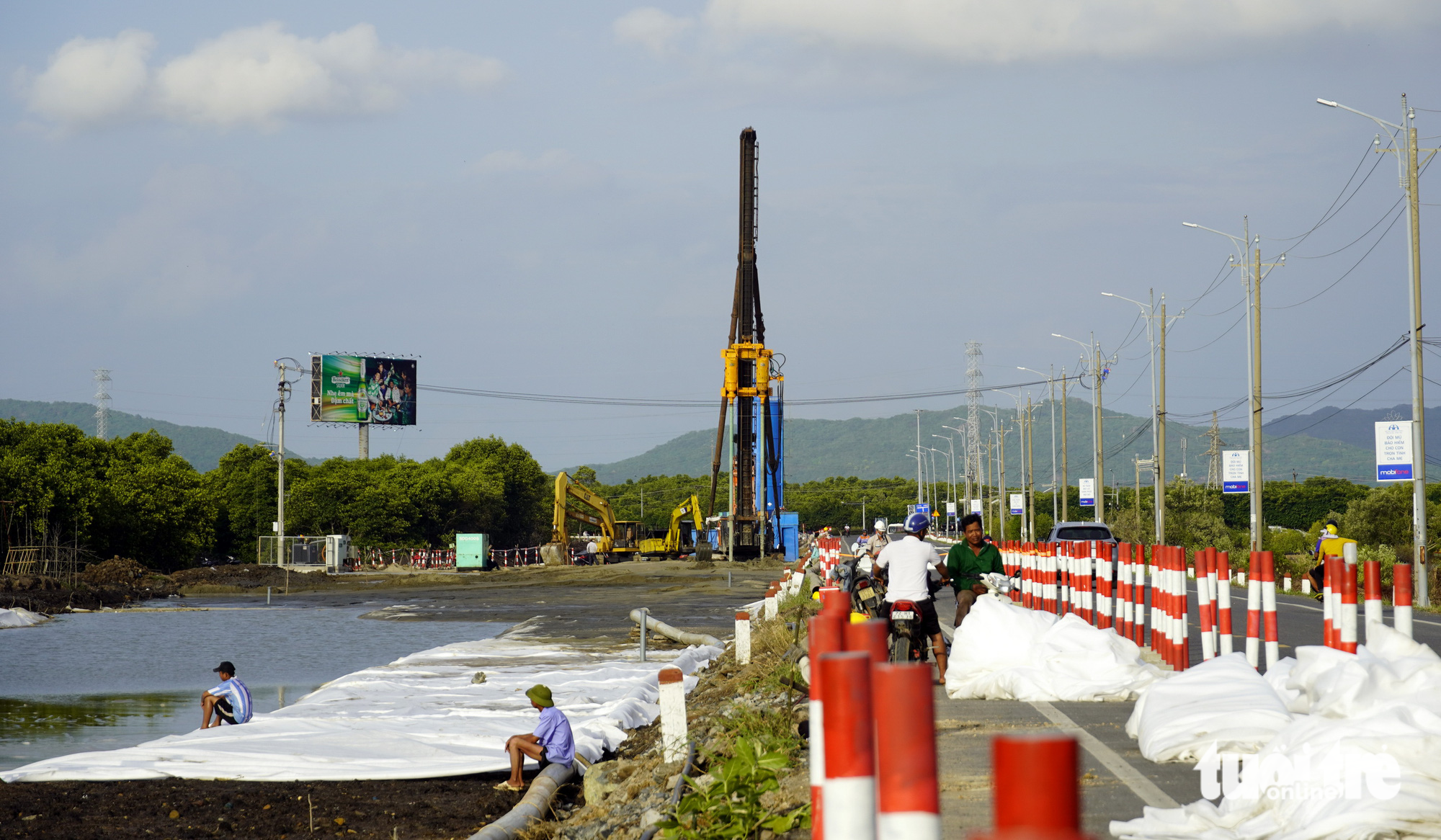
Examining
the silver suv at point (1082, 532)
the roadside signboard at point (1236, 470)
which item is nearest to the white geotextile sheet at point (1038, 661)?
the silver suv at point (1082, 532)

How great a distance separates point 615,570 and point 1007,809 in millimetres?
59461

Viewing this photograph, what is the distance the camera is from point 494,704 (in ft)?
62.0

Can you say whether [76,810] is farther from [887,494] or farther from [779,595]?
[887,494]

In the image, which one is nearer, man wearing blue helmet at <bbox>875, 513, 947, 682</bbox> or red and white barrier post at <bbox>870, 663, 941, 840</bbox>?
red and white barrier post at <bbox>870, 663, 941, 840</bbox>

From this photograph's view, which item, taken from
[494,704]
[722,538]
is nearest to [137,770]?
[494,704]

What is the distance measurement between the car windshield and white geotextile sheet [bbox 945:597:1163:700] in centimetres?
1767

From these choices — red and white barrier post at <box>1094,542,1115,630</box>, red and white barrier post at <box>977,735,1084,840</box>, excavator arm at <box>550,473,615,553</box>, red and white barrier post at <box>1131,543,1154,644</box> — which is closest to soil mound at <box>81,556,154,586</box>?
excavator arm at <box>550,473,615,553</box>

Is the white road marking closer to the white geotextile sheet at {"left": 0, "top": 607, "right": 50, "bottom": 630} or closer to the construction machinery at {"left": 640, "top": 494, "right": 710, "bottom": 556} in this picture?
the white geotextile sheet at {"left": 0, "top": 607, "right": 50, "bottom": 630}

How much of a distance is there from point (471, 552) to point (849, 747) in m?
76.3

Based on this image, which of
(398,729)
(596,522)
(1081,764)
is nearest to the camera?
(1081,764)

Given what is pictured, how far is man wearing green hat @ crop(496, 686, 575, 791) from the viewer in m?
13.7

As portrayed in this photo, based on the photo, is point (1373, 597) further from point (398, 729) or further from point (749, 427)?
point (749, 427)

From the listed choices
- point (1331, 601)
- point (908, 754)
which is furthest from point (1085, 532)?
point (908, 754)

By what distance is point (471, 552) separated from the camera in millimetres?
78000
